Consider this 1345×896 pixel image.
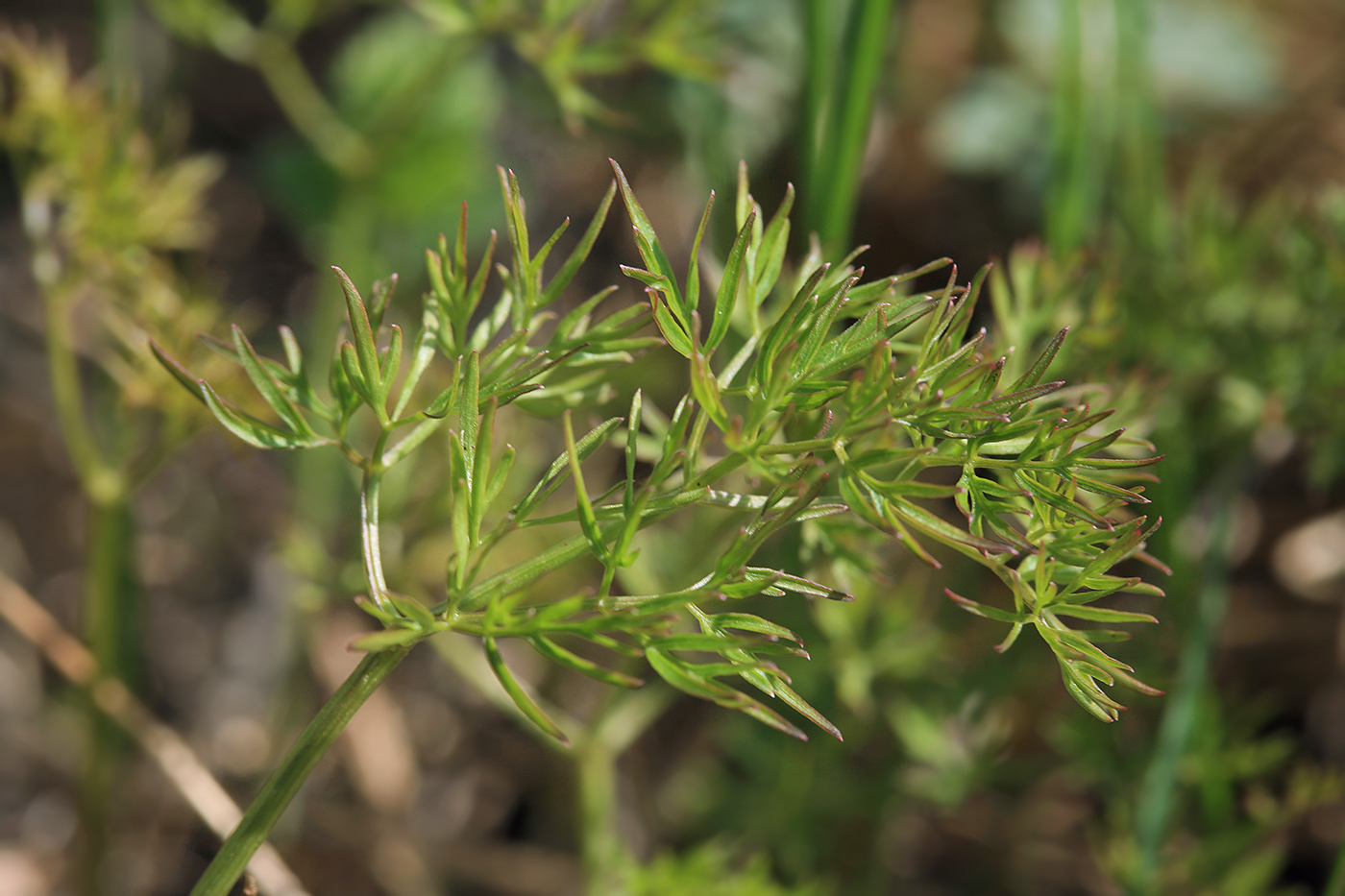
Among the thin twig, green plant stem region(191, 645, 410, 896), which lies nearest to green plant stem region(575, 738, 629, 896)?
the thin twig

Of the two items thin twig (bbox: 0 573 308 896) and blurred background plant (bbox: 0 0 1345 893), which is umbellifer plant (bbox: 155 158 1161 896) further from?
thin twig (bbox: 0 573 308 896)

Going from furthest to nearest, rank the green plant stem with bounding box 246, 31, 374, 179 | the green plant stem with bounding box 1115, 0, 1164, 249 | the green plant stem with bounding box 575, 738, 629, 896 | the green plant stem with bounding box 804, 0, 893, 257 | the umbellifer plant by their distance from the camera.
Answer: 1. the green plant stem with bounding box 246, 31, 374, 179
2. the green plant stem with bounding box 1115, 0, 1164, 249
3. the green plant stem with bounding box 575, 738, 629, 896
4. the green plant stem with bounding box 804, 0, 893, 257
5. the umbellifer plant

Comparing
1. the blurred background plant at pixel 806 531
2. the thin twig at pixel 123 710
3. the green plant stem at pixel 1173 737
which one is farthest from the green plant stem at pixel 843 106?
the thin twig at pixel 123 710

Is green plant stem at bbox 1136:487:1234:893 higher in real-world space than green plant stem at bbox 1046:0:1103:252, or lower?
lower

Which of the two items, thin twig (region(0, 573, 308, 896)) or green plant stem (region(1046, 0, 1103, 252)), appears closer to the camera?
thin twig (region(0, 573, 308, 896))

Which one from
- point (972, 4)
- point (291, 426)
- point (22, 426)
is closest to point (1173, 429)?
point (291, 426)

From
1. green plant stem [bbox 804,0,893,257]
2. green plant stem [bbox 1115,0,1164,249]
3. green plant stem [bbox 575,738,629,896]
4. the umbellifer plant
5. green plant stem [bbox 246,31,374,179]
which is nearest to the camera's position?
the umbellifer plant

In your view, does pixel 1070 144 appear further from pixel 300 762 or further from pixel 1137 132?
pixel 300 762
